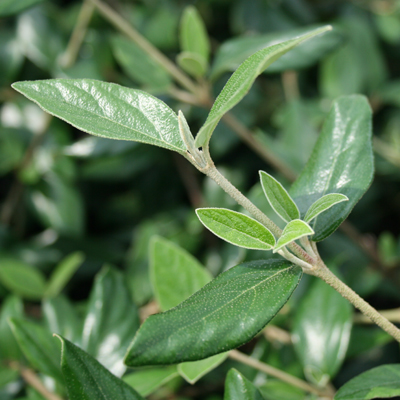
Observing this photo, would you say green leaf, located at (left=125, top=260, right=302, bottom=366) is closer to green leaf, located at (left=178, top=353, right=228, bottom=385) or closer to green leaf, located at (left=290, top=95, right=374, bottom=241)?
green leaf, located at (left=290, top=95, right=374, bottom=241)

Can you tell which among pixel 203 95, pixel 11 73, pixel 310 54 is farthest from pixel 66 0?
pixel 310 54

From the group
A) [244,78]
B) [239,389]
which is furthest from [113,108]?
[239,389]

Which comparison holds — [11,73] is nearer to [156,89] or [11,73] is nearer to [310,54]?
[156,89]

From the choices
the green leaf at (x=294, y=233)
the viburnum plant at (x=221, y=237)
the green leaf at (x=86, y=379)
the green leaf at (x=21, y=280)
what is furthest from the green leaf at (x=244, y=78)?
the green leaf at (x=21, y=280)

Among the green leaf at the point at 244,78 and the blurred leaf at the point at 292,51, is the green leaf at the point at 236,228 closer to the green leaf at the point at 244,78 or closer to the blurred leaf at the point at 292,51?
the green leaf at the point at 244,78

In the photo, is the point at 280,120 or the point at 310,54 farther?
the point at 280,120
